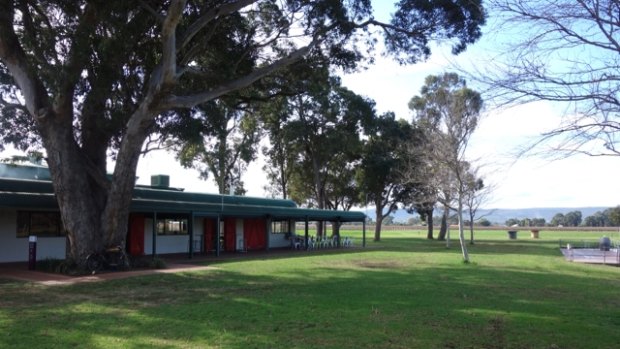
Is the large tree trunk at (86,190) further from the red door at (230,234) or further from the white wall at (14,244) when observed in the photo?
the red door at (230,234)

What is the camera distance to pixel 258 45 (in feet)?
65.1

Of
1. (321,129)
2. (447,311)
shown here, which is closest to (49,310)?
(447,311)

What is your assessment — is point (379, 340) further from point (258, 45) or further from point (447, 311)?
point (258, 45)

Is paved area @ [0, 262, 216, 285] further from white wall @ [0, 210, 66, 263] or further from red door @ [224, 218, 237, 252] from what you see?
red door @ [224, 218, 237, 252]

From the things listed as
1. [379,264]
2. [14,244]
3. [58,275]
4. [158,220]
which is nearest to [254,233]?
[158,220]

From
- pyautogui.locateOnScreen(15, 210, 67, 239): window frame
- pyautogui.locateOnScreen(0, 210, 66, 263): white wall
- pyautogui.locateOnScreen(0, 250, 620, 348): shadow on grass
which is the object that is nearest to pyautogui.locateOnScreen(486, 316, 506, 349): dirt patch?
pyautogui.locateOnScreen(0, 250, 620, 348): shadow on grass

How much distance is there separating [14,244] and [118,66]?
9.55m

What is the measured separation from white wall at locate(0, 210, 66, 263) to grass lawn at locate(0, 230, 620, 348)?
6782 millimetres

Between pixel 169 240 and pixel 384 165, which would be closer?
pixel 169 240

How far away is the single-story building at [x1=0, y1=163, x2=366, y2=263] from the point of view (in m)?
20.9

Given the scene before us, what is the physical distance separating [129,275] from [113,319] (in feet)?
25.2

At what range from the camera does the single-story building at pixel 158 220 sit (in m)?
20.9

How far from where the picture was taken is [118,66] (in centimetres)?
1655

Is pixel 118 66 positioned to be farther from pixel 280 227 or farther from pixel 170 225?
pixel 280 227
